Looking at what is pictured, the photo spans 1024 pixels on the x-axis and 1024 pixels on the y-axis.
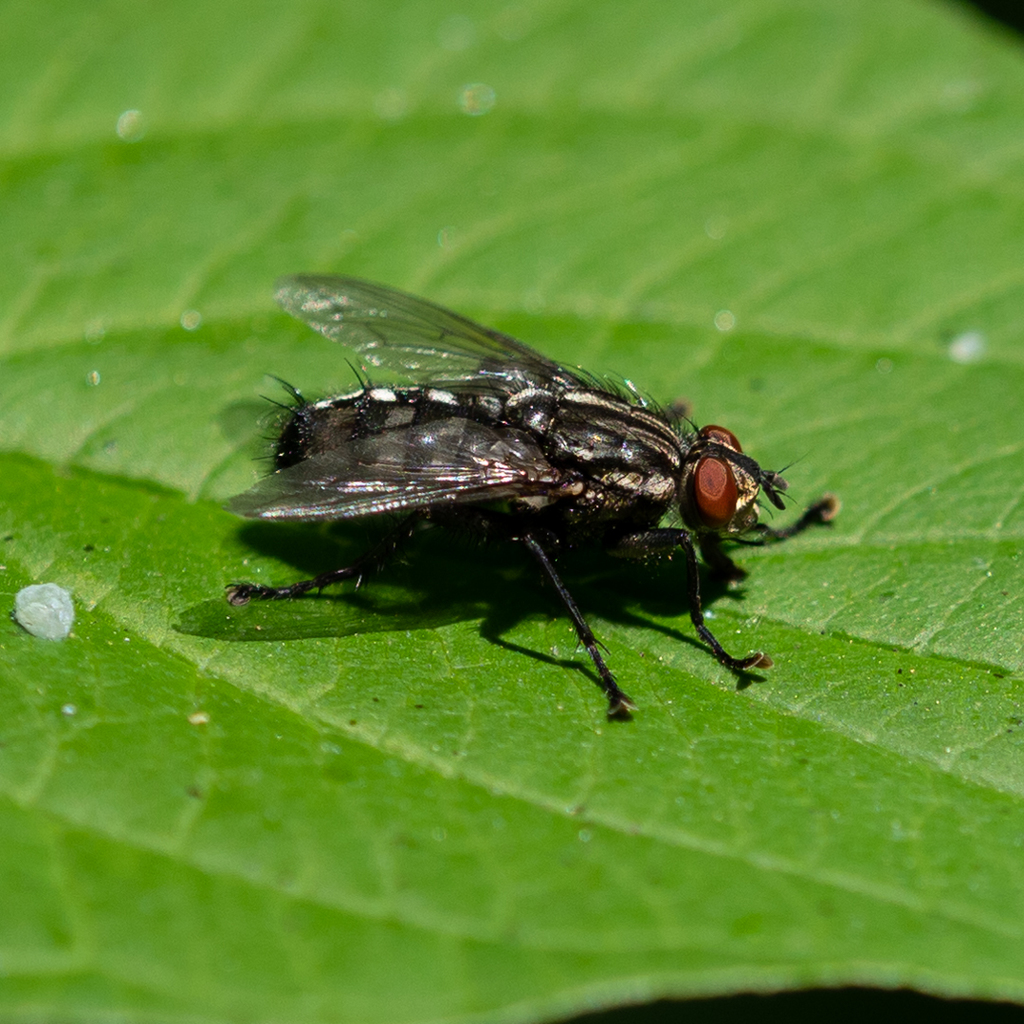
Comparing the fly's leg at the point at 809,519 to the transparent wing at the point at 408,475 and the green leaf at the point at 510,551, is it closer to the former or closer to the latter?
the green leaf at the point at 510,551

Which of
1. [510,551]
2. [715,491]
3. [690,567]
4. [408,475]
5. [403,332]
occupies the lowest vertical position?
[510,551]

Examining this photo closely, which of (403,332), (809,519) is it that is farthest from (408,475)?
(809,519)

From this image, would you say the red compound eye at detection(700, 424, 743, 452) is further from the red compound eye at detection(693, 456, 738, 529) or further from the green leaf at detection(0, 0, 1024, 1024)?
the green leaf at detection(0, 0, 1024, 1024)

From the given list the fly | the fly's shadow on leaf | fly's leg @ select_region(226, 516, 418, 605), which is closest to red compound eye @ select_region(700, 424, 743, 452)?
the fly

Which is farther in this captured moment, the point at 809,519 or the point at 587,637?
the point at 809,519

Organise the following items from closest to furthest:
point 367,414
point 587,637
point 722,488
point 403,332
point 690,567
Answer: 1. point 587,637
2. point 690,567
3. point 722,488
4. point 367,414
5. point 403,332

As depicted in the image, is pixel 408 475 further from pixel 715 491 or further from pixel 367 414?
pixel 715 491

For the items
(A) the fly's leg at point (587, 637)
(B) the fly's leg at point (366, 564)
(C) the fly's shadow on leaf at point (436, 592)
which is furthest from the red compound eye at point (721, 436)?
(B) the fly's leg at point (366, 564)
